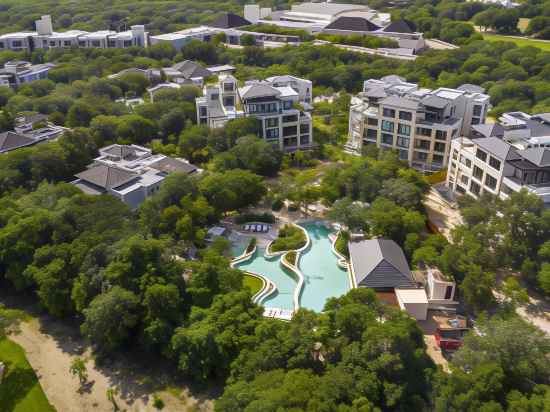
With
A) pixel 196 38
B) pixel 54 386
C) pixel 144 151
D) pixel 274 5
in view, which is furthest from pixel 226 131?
pixel 274 5

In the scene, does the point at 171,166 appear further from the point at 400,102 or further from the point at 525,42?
the point at 525,42

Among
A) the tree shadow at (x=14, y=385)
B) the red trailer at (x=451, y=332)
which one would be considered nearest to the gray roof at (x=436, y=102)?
the red trailer at (x=451, y=332)

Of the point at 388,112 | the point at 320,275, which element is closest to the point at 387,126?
the point at 388,112

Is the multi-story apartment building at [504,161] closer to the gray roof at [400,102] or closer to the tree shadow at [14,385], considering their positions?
the gray roof at [400,102]

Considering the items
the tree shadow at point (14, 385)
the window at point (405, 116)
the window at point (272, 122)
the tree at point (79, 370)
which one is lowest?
the tree shadow at point (14, 385)

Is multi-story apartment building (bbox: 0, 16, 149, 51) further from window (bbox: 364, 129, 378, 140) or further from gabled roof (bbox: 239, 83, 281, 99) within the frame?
window (bbox: 364, 129, 378, 140)
